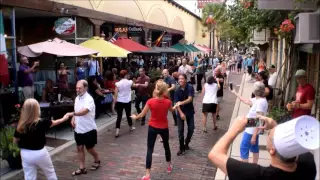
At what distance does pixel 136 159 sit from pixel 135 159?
2 centimetres

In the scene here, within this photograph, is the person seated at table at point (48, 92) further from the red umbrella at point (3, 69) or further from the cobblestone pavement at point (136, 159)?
the cobblestone pavement at point (136, 159)

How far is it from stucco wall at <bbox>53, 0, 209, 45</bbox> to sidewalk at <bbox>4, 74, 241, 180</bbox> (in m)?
6.31

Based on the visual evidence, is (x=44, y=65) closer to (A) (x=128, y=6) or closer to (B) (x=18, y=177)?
(A) (x=128, y=6)

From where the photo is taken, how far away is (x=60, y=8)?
38.8 ft

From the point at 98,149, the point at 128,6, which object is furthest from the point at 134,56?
the point at 98,149

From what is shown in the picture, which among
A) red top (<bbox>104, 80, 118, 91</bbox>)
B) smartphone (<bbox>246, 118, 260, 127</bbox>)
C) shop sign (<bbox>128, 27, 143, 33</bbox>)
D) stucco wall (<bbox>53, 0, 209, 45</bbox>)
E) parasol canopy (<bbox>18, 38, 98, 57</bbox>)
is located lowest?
red top (<bbox>104, 80, 118, 91</bbox>)

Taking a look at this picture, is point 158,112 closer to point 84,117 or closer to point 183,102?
point 84,117

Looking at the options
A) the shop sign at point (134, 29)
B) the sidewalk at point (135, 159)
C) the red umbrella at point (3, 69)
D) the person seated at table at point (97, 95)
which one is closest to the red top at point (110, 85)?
the person seated at table at point (97, 95)

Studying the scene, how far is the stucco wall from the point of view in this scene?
15.3 metres

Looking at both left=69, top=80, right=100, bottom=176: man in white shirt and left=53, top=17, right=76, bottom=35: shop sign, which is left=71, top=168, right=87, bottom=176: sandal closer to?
left=69, top=80, right=100, bottom=176: man in white shirt

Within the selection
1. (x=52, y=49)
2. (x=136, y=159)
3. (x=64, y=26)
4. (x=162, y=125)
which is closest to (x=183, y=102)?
(x=162, y=125)

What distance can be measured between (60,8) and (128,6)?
7.44 meters

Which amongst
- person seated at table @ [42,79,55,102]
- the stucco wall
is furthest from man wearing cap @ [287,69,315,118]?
the stucco wall

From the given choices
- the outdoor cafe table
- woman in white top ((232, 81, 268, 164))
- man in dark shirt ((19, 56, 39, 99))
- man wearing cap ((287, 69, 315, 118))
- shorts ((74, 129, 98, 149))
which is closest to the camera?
woman in white top ((232, 81, 268, 164))
